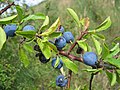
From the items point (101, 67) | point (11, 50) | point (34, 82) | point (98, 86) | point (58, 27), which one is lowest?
point (98, 86)

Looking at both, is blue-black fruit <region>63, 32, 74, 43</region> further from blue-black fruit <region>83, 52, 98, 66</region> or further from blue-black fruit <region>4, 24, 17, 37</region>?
blue-black fruit <region>4, 24, 17, 37</region>

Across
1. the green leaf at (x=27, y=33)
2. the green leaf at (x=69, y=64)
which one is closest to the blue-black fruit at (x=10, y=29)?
the green leaf at (x=27, y=33)

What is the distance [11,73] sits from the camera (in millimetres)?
3604

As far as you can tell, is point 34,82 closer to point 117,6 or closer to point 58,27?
point 117,6

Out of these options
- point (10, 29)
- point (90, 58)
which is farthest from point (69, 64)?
point (10, 29)

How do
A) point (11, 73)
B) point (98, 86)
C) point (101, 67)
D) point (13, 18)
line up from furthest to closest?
point (98, 86) < point (11, 73) < point (101, 67) < point (13, 18)

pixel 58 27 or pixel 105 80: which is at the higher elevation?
pixel 58 27

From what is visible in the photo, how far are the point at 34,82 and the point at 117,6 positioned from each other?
251cm

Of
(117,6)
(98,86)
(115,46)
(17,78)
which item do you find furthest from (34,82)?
(115,46)

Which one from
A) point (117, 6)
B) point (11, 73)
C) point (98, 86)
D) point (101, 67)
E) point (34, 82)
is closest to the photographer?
point (101, 67)

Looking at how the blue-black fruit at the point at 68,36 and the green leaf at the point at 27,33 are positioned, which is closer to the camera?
the green leaf at the point at 27,33

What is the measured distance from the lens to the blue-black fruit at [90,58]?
80 cm

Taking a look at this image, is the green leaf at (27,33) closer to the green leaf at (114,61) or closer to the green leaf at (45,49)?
the green leaf at (45,49)

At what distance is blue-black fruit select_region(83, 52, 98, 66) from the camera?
2.62ft
